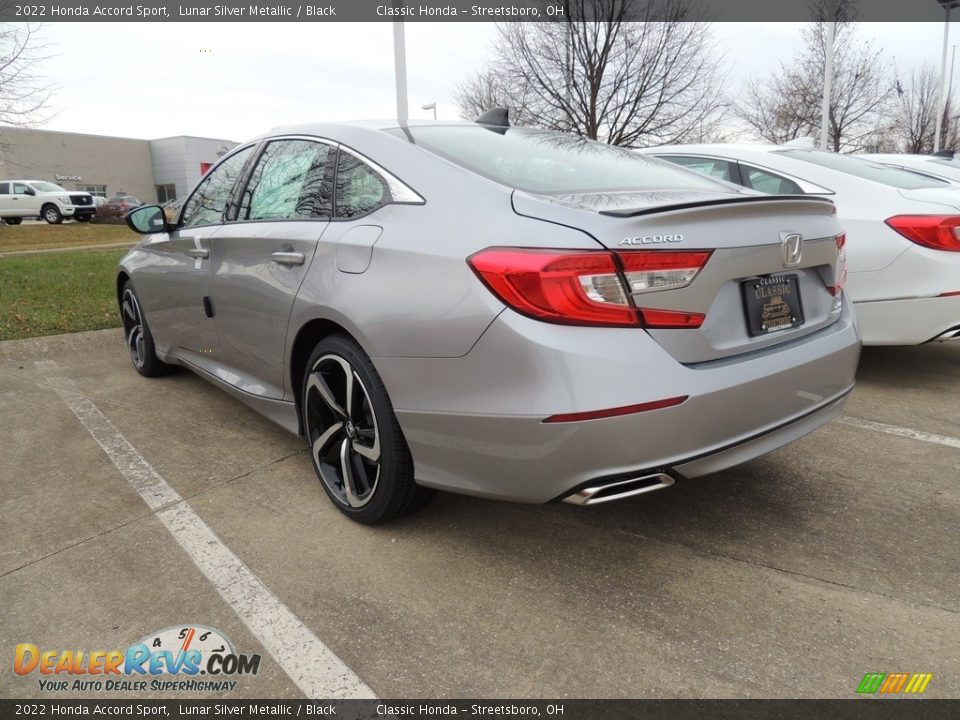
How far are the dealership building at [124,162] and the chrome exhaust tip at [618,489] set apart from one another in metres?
57.4

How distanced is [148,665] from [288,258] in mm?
1575

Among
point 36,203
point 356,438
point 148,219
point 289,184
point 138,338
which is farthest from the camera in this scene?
point 36,203

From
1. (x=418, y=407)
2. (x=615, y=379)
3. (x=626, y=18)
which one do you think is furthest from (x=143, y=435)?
(x=626, y=18)

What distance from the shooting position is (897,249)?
13.8 feet

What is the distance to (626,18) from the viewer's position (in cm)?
1791

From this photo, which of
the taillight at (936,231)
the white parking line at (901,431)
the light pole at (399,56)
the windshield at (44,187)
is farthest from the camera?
the windshield at (44,187)

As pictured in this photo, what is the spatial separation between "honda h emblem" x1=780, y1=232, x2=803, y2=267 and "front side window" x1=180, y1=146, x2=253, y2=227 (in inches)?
103

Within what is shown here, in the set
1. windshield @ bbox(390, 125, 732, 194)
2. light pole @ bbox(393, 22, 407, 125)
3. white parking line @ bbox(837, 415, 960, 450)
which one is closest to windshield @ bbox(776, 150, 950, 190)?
white parking line @ bbox(837, 415, 960, 450)

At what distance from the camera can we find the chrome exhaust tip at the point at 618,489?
6.79ft

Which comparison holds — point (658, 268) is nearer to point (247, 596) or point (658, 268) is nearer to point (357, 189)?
point (357, 189)

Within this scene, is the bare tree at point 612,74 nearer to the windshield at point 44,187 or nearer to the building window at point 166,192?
the windshield at point 44,187

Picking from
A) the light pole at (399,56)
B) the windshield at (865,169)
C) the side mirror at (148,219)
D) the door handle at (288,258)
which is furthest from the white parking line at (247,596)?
the light pole at (399,56)

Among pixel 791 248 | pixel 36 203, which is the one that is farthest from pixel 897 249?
pixel 36 203

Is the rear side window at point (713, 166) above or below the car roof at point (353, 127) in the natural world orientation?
below
